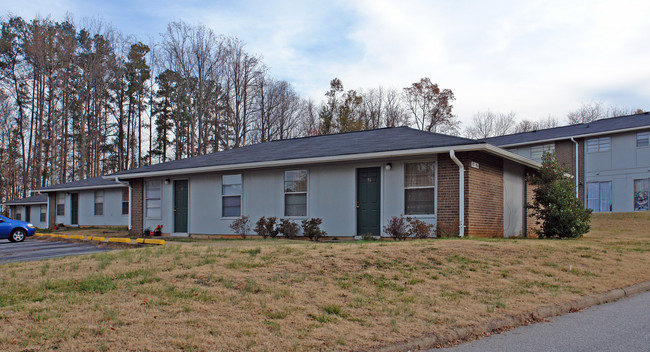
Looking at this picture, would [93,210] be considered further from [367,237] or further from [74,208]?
[367,237]

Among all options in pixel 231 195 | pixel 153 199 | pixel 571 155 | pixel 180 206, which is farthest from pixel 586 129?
pixel 153 199

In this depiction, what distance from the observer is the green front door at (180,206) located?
19156 millimetres

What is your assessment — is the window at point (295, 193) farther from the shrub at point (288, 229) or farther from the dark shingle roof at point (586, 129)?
the dark shingle roof at point (586, 129)

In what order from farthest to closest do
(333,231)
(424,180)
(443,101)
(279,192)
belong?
1. (443,101)
2. (279,192)
3. (333,231)
4. (424,180)

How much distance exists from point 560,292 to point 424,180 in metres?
6.56

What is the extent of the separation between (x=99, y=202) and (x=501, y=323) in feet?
88.3

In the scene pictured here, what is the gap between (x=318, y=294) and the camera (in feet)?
21.4

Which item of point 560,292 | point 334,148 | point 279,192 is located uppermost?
point 334,148

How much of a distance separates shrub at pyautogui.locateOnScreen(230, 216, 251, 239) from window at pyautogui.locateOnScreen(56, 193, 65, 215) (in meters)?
18.8

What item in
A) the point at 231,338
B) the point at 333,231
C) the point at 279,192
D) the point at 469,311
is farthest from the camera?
the point at 279,192

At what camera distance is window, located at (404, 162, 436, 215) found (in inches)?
553

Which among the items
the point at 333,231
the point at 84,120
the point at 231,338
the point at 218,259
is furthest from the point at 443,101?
the point at 231,338

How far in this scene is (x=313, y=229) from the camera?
15.4 metres

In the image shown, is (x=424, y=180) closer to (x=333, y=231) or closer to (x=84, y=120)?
(x=333, y=231)
